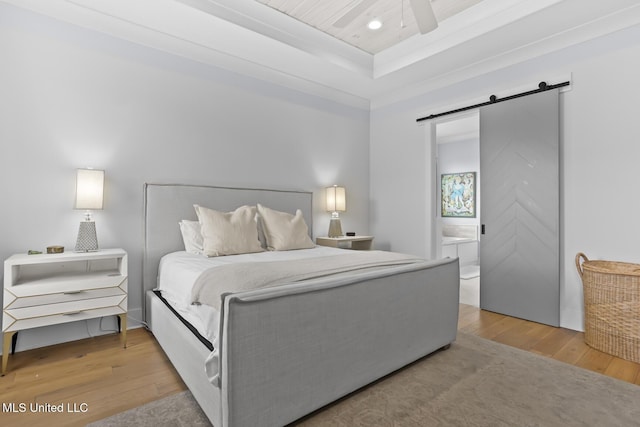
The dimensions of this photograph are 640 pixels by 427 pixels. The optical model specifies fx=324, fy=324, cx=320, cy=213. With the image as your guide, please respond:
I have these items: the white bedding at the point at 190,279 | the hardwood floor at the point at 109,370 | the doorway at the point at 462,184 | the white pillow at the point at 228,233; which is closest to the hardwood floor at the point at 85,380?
the hardwood floor at the point at 109,370

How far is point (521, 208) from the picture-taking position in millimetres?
3232

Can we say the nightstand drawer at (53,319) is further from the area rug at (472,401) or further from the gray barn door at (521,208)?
the gray barn door at (521,208)

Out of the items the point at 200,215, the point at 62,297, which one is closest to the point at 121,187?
the point at 200,215

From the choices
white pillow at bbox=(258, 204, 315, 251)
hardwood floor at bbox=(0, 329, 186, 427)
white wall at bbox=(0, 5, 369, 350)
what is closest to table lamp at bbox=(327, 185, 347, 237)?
white wall at bbox=(0, 5, 369, 350)

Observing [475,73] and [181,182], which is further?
[475,73]

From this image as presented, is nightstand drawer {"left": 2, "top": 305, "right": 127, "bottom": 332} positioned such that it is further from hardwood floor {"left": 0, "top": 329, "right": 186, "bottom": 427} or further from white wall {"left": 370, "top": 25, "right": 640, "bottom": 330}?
white wall {"left": 370, "top": 25, "right": 640, "bottom": 330}

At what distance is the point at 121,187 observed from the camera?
113 inches

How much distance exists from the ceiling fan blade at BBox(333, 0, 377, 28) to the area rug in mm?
2980

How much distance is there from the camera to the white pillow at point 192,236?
2883 millimetres

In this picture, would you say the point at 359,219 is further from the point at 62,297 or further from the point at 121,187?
the point at 62,297

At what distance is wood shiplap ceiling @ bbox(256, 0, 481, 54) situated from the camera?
9.49 ft

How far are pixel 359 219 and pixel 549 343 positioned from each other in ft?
8.81

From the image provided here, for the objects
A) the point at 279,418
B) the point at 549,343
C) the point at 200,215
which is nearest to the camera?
the point at 279,418

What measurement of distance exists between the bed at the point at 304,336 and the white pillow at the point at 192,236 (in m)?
0.33
